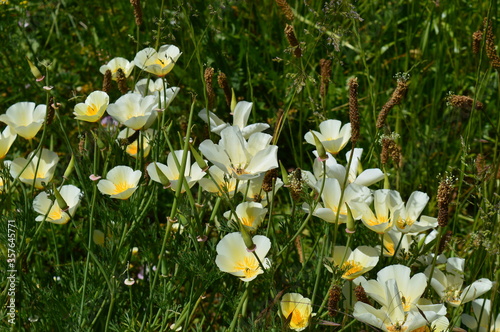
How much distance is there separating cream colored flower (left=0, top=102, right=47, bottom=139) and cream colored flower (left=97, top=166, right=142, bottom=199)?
0.23 m

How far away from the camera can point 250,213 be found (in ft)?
4.33

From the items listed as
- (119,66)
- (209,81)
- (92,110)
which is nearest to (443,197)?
(209,81)

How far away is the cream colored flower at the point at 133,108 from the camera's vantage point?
4.66 ft

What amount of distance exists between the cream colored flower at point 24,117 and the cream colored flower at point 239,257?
0.55 m

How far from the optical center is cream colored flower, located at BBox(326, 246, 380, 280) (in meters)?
1.25

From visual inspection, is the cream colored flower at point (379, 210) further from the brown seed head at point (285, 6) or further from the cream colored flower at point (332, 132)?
the brown seed head at point (285, 6)

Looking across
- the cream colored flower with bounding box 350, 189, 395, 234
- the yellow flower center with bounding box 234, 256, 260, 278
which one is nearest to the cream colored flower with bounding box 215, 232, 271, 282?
the yellow flower center with bounding box 234, 256, 260, 278

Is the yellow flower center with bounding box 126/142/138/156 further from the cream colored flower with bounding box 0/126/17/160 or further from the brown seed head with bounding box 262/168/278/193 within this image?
the brown seed head with bounding box 262/168/278/193

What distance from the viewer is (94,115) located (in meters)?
1.44

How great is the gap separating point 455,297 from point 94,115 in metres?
0.89

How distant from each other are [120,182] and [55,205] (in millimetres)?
163

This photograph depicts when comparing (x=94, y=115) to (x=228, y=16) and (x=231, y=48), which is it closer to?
(x=231, y=48)

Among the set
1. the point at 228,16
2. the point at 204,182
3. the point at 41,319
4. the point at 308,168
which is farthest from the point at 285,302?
the point at 228,16

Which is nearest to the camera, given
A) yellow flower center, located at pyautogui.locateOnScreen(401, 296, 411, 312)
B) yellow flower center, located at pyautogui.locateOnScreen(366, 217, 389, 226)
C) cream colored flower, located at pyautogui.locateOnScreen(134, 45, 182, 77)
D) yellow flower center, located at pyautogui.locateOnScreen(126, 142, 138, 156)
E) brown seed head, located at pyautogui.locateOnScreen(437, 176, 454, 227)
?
brown seed head, located at pyautogui.locateOnScreen(437, 176, 454, 227)
